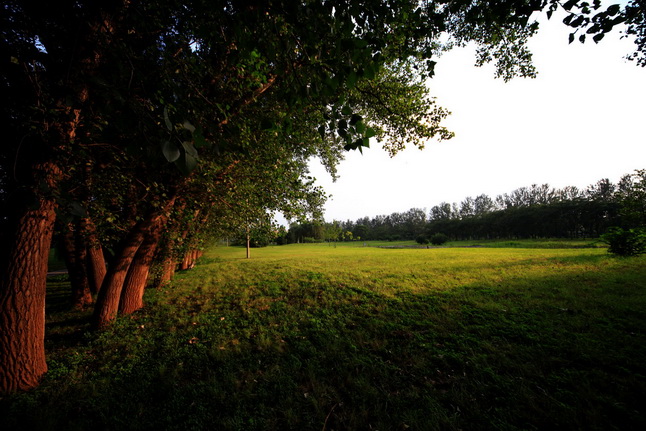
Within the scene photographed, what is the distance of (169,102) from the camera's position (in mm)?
2553

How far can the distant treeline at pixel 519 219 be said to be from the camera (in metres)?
62.1

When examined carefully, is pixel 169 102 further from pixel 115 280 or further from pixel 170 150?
pixel 115 280

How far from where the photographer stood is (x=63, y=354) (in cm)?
495

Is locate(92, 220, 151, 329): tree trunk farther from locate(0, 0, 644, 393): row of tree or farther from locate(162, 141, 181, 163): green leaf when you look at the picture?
locate(162, 141, 181, 163): green leaf

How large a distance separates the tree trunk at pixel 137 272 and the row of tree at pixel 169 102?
0.04 meters

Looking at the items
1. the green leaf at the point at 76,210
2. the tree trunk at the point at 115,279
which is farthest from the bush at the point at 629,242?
the tree trunk at the point at 115,279

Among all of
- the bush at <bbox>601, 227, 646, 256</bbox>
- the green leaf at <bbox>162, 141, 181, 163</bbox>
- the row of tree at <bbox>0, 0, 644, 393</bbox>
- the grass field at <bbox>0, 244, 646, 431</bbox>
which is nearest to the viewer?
the green leaf at <bbox>162, 141, 181, 163</bbox>

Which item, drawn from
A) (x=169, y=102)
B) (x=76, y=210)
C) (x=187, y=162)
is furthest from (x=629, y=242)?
(x=76, y=210)

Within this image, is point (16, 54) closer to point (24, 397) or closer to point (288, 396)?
point (24, 397)

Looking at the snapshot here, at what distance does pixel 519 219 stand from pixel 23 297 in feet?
341

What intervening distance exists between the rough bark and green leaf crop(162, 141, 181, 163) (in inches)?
177

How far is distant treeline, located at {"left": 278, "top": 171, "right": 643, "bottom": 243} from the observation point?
62.1 meters

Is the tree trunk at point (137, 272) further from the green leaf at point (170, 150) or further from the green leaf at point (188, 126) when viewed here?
the green leaf at point (170, 150)

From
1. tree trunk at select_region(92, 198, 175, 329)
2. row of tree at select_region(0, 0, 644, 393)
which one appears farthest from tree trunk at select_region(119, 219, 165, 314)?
tree trunk at select_region(92, 198, 175, 329)
